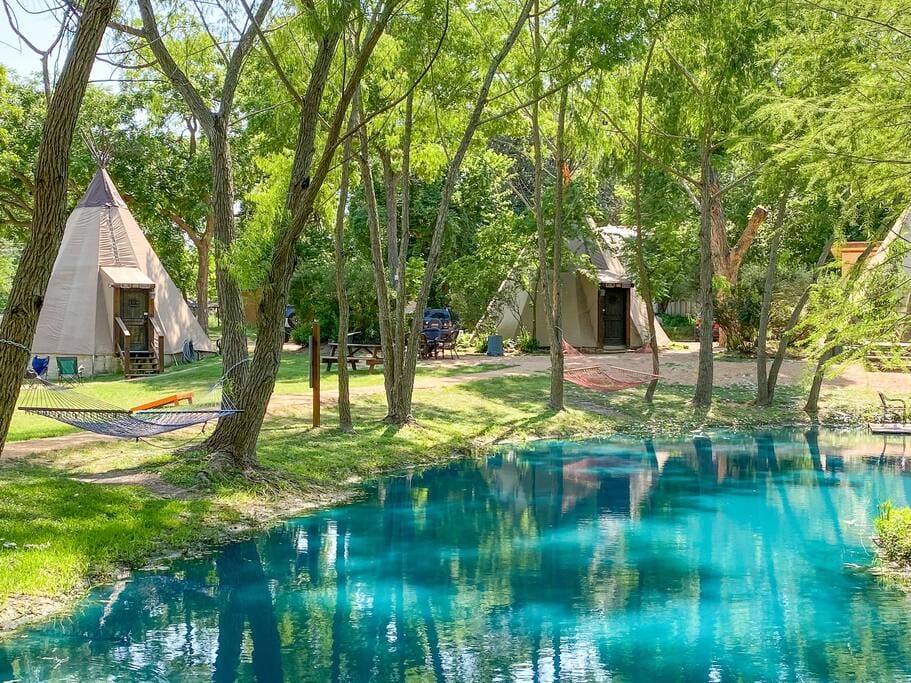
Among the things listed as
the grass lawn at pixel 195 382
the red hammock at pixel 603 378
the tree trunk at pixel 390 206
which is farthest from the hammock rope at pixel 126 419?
the red hammock at pixel 603 378

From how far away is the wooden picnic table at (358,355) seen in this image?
20.0 meters

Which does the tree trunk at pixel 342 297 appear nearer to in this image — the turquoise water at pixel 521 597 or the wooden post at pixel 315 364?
the wooden post at pixel 315 364

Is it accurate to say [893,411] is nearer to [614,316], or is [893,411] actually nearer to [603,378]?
[603,378]

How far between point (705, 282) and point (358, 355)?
818cm

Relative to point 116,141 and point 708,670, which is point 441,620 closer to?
point 708,670

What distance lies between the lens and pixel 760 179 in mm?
16766

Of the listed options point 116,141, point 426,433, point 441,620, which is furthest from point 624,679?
point 116,141

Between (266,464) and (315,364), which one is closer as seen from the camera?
(266,464)

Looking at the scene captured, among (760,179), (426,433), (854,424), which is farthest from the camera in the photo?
(854,424)

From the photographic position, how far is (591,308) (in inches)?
1041

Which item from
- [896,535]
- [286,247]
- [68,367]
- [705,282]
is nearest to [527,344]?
[705,282]

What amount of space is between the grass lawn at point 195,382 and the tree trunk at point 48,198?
22.7 feet

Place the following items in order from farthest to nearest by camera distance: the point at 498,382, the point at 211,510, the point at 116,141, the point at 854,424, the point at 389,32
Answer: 1. the point at 116,141
2. the point at 498,382
3. the point at 854,424
4. the point at 389,32
5. the point at 211,510

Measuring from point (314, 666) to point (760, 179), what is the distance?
12492 millimetres
